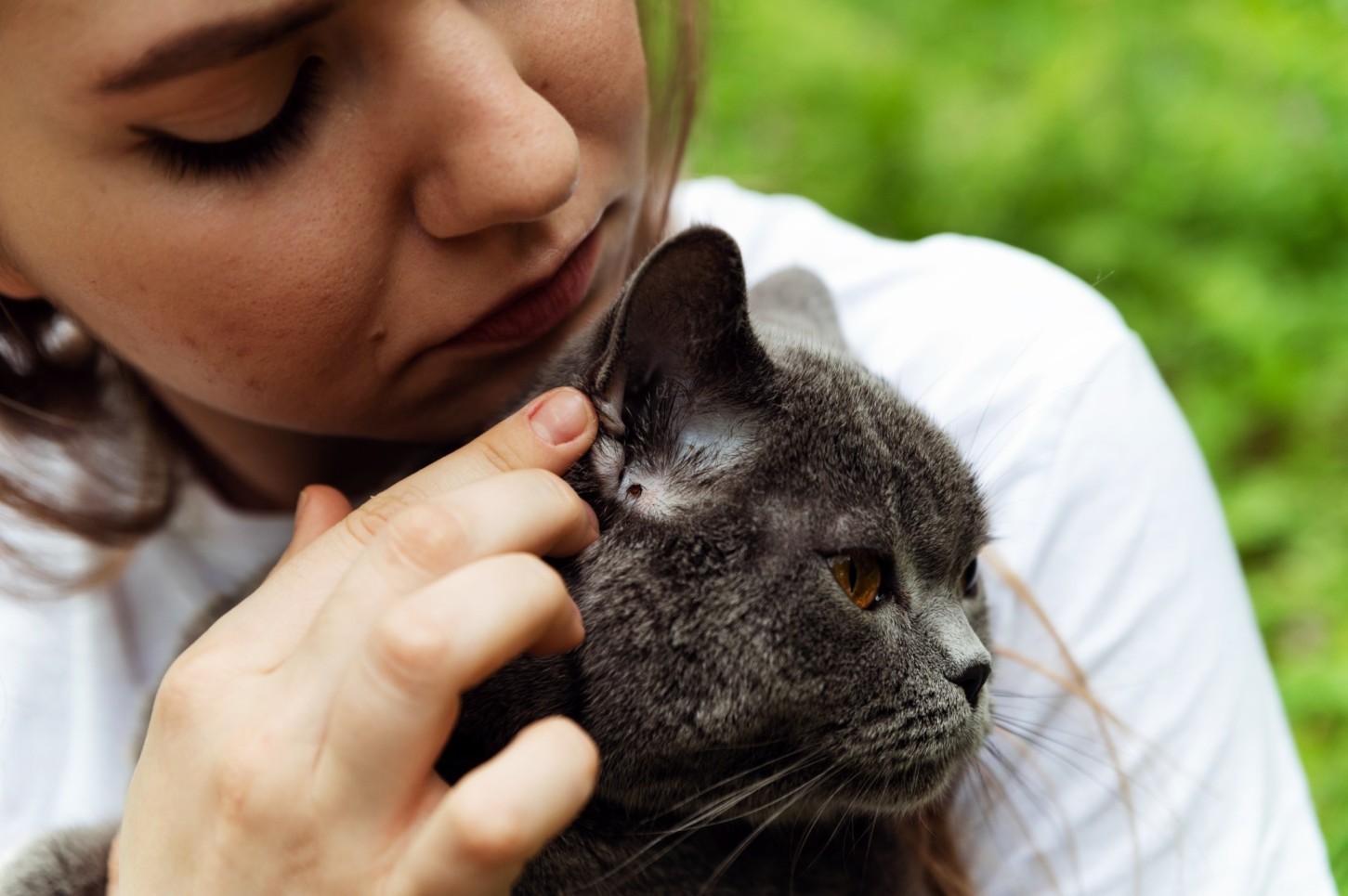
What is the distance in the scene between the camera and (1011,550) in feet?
5.01

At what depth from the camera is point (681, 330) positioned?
1141 millimetres

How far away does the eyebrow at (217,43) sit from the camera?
3.25 feet

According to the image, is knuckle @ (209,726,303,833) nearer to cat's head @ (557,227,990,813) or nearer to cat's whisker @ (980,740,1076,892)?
cat's head @ (557,227,990,813)

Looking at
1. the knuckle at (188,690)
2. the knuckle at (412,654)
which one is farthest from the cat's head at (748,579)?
the knuckle at (188,690)

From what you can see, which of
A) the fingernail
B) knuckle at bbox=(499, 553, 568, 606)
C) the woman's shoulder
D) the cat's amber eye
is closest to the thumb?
the fingernail

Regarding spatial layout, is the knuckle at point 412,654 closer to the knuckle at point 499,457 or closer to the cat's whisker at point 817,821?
the knuckle at point 499,457

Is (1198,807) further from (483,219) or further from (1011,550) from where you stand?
(483,219)

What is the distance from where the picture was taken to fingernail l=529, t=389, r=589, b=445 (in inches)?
44.5

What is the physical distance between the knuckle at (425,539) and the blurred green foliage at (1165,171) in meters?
1.94

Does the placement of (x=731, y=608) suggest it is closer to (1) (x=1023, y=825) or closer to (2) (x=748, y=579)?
(2) (x=748, y=579)

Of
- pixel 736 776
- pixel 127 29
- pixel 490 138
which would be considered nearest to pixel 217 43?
pixel 127 29

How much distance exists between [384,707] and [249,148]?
0.57m

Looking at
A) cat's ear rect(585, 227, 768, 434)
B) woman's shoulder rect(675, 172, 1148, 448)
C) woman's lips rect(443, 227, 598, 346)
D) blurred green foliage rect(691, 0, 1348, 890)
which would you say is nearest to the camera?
cat's ear rect(585, 227, 768, 434)

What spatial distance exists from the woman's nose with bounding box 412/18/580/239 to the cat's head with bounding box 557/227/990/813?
151mm
